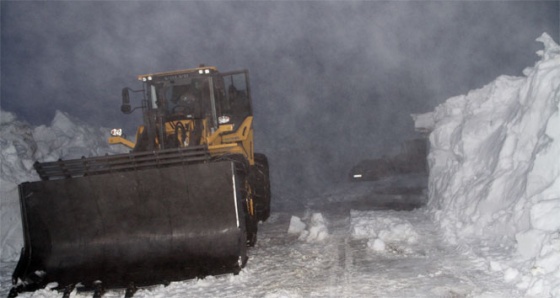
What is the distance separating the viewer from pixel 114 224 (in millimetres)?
6039

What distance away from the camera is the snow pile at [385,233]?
22.3 feet

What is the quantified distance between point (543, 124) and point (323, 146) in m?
32.0

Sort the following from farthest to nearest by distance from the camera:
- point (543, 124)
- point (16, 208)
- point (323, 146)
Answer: point (323, 146) < point (16, 208) < point (543, 124)

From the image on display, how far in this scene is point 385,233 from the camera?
23.9 feet

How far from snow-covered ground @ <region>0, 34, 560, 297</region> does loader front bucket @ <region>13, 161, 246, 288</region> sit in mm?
588

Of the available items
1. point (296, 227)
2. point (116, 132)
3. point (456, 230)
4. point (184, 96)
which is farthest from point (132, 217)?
point (456, 230)

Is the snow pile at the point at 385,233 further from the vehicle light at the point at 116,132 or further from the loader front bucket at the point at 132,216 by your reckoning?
the vehicle light at the point at 116,132

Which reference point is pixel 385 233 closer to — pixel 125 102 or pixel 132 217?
pixel 132 217

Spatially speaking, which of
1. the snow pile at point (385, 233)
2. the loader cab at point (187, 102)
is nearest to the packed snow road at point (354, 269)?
the snow pile at point (385, 233)

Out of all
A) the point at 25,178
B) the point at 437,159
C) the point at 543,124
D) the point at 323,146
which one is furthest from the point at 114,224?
the point at 323,146

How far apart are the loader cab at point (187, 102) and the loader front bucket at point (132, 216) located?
2.09 meters

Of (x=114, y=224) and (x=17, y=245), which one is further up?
(x=114, y=224)

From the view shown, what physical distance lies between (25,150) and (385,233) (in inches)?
390

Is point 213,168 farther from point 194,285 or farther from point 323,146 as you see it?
point 323,146
